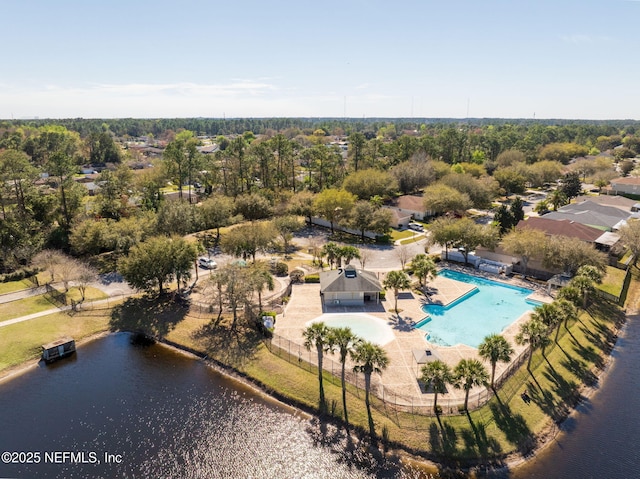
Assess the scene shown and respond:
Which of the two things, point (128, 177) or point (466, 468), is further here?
point (128, 177)

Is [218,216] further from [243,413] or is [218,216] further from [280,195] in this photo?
[243,413]

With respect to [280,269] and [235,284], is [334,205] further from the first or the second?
[235,284]

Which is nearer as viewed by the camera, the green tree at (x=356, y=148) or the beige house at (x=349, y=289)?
the beige house at (x=349, y=289)

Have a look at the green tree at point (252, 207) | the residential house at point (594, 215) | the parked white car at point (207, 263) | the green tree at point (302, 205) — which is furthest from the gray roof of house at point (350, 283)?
the residential house at point (594, 215)

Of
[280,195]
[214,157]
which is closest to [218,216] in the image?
[280,195]

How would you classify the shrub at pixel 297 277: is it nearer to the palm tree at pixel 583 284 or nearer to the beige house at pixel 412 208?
the palm tree at pixel 583 284

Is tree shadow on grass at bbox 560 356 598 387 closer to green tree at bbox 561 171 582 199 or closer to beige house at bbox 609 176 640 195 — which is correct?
green tree at bbox 561 171 582 199

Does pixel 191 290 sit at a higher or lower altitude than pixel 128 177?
lower
